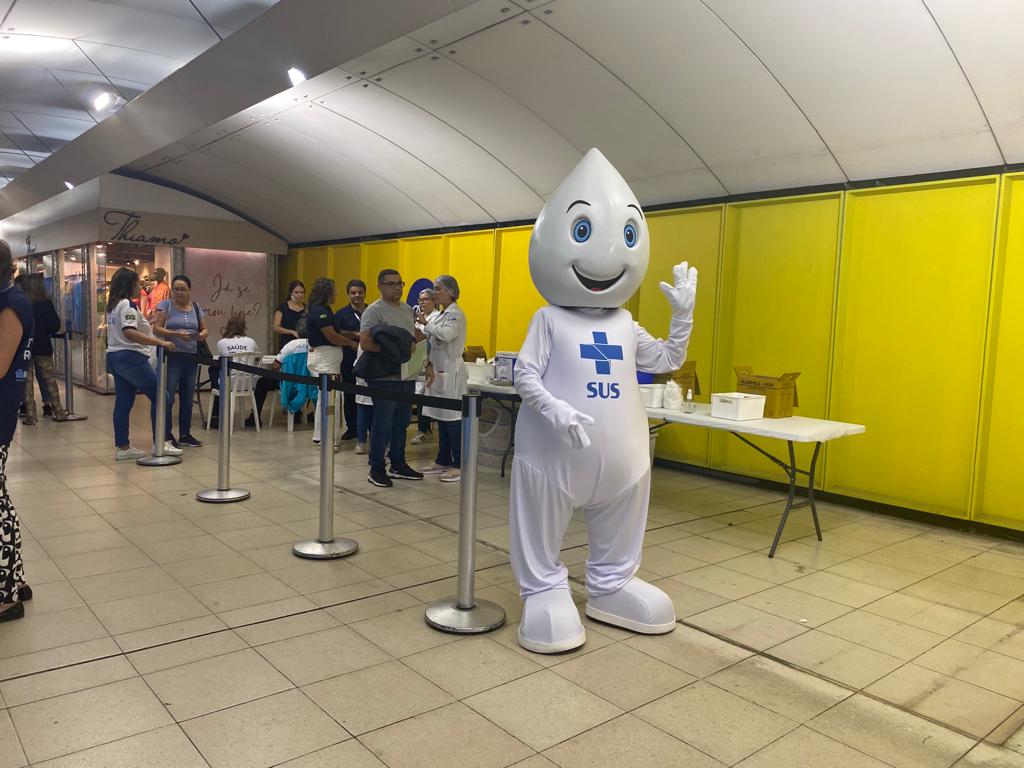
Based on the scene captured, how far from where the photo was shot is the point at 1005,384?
5414 mm

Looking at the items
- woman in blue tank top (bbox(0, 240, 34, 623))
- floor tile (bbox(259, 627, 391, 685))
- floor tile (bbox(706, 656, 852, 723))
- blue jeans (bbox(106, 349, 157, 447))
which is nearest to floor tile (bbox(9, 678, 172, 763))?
floor tile (bbox(259, 627, 391, 685))

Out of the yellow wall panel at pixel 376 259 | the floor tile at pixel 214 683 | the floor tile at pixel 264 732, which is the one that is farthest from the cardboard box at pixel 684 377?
the yellow wall panel at pixel 376 259

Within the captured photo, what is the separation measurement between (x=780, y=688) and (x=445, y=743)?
1402mm

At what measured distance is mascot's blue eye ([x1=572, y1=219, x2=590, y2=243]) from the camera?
11.3 ft

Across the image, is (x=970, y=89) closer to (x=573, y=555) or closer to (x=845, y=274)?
(x=845, y=274)

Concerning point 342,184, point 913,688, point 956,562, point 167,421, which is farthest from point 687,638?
point 342,184

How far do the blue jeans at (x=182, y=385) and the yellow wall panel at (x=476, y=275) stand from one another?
10.9ft

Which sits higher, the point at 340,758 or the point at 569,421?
the point at 569,421

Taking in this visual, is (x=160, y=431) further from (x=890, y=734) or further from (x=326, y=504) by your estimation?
(x=890, y=734)

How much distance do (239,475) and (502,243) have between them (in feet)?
14.2

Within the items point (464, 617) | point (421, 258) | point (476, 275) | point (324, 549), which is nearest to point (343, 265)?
point (421, 258)

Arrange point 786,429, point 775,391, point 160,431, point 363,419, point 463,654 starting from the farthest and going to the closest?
1. point 363,419
2. point 160,431
3. point 775,391
4. point 786,429
5. point 463,654

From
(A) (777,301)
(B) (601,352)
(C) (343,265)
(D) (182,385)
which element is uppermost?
(C) (343,265)

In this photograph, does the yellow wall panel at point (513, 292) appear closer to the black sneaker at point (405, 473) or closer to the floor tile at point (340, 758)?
the black sneaker at point (405, 473)
